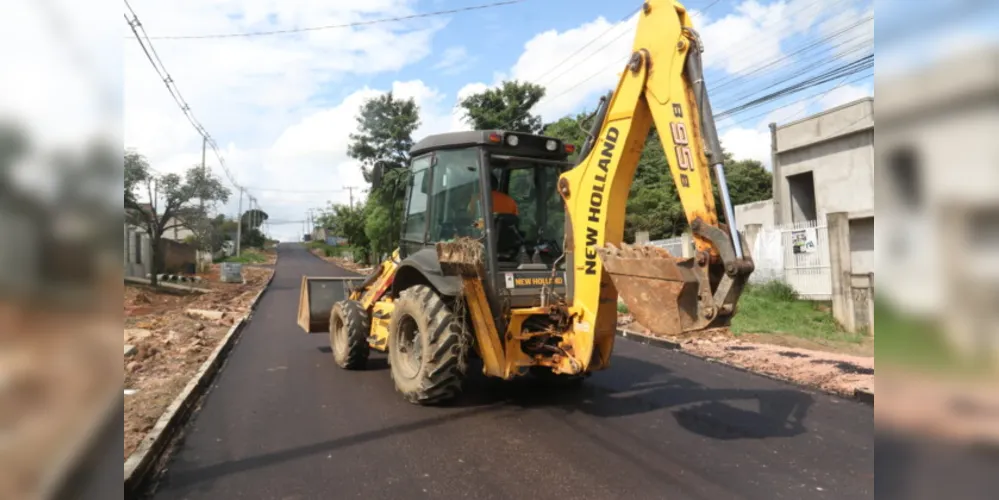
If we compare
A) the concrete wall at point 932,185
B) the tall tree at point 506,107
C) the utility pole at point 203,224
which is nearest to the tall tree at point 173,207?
the utility pole at point 203,224

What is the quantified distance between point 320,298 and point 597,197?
5.83 m

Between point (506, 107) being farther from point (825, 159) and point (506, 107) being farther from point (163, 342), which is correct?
point (163, 342)

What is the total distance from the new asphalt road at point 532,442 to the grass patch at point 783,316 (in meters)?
4.04

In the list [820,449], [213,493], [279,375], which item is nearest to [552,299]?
[820,449]

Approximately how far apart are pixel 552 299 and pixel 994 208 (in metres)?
5.15

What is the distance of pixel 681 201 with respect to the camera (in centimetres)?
Result: 450

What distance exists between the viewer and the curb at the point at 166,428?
13.7 feet

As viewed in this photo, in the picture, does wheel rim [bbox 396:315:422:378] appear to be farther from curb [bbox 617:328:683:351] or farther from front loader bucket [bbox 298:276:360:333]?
curb [bbox 617:328:683:351]

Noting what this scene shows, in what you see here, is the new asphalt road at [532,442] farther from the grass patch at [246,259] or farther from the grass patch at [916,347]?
the grass patch at [246,259]

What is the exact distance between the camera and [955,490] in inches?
35.3

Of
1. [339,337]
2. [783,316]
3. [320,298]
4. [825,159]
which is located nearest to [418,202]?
[339,337]

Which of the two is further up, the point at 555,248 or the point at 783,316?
the point at 555,248

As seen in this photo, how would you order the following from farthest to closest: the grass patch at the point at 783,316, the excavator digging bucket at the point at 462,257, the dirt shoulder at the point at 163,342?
the grass patch at the point at 783,316 → the dirt shoulder at the point at 163,342 → the excavator digging bucket at the point at 462,257

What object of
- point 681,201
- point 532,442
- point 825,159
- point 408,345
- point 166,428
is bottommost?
point 532,442
